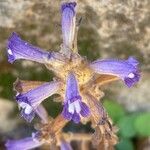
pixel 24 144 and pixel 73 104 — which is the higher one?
pixel 73 104

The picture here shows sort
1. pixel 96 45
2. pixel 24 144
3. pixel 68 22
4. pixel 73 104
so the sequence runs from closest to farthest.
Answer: pixel 73 104 → pixel 68 22 → pixel 24 144 → pixel 96 45

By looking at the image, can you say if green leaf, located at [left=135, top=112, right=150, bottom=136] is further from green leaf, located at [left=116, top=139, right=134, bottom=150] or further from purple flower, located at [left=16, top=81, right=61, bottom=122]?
purple flower, located at [left=16, top=81, right=61, bottom=122]

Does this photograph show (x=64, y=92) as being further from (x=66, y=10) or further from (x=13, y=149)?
(x=13, y=149)

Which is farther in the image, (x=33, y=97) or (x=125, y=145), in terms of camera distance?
(x=125, y=145)

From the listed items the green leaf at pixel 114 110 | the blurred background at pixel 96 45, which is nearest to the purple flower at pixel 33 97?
the blurred background at pixel 96 45

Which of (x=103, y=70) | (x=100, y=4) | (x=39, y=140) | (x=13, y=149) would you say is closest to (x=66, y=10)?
(x=103, y=70)

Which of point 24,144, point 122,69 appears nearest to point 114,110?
point 24,144

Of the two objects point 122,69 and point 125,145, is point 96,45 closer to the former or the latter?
point 125,145
